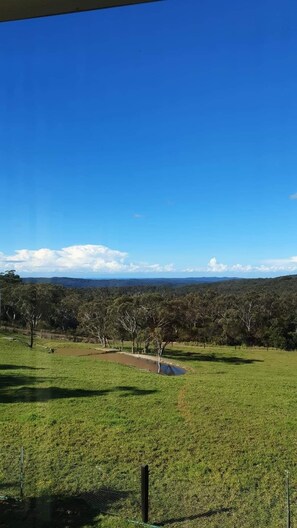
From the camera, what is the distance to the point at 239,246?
5.63ft

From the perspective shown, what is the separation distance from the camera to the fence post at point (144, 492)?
5.00 feet

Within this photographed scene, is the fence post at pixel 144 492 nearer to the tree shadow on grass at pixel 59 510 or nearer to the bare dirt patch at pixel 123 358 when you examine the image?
the tree shadow on grass at pixel 59 510

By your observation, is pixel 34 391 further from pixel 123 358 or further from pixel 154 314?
pixel 154 314

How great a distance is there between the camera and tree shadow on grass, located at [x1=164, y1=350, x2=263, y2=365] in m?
1.83

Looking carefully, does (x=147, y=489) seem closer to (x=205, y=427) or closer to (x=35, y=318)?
(x=205, y=427)

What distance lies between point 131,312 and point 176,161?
721 mm

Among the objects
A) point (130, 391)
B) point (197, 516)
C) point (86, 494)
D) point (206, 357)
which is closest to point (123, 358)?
point (130, 391)

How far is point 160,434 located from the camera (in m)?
1.73

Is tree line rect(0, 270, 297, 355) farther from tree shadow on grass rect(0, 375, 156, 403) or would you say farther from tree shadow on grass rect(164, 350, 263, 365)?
tree shadow on grass rect(0, 375, 156, 403)

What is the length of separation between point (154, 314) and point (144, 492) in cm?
74

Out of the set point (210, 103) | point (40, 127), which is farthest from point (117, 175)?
point (210, 103)

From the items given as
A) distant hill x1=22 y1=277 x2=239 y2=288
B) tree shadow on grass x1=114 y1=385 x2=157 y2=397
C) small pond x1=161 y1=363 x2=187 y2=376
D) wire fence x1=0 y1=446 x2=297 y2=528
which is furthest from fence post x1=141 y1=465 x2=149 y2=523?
distant hill x1=22 y1=277 x2=239 y2=288

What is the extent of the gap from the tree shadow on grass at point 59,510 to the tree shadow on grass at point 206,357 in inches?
24.6

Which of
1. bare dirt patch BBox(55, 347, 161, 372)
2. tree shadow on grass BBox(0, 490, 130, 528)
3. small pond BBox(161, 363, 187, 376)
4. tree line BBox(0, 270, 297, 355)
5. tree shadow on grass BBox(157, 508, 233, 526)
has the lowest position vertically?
tree shadow on grass BBox(0, 490, 130, 528)
